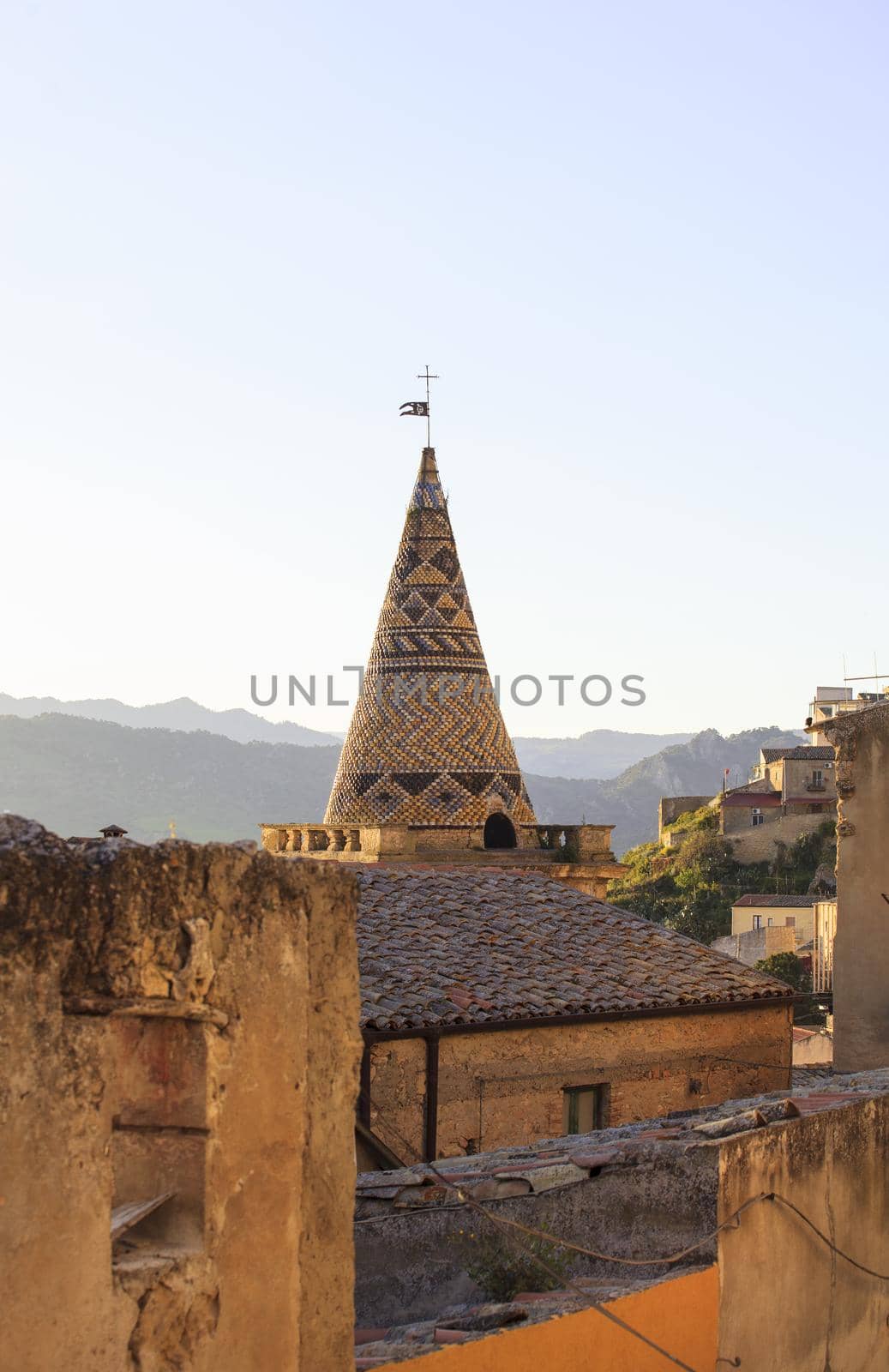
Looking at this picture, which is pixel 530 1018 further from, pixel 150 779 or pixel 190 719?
pixel 190 719

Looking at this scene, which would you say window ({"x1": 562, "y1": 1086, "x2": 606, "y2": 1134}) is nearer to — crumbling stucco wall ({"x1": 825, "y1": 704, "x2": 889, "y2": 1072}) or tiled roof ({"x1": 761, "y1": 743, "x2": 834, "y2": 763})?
crumbling stucco wall ({"x1": 825, "y1": 704, "x2": 889, "y2": 1072})

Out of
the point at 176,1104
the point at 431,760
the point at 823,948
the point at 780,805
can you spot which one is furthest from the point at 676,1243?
the point at 780,805

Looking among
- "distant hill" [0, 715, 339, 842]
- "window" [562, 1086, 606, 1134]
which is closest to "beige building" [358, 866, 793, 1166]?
"window" [562, 1086, 606, 1134]

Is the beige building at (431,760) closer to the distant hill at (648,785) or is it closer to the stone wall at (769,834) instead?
the stone wall at (769,834)

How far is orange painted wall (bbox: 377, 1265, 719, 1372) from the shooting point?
520 cm

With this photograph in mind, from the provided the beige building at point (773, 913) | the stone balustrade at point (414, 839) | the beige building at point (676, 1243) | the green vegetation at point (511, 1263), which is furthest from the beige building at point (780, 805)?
the green vegetation at point (511, 1263)

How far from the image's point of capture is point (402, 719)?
770 inches

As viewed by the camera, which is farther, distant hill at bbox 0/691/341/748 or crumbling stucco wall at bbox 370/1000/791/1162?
distant hill at bbox 0/691/341/748

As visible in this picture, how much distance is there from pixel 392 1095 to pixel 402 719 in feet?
30.5

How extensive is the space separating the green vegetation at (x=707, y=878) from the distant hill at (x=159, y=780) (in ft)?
30.0

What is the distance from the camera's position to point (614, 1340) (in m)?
5.73

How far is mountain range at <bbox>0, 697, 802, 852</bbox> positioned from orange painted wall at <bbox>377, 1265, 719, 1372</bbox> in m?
65.4

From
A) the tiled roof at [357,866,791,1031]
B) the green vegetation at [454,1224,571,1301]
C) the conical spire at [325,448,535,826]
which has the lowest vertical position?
the green vegetation at [454,1224,571,1301]

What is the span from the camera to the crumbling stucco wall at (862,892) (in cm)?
1234
